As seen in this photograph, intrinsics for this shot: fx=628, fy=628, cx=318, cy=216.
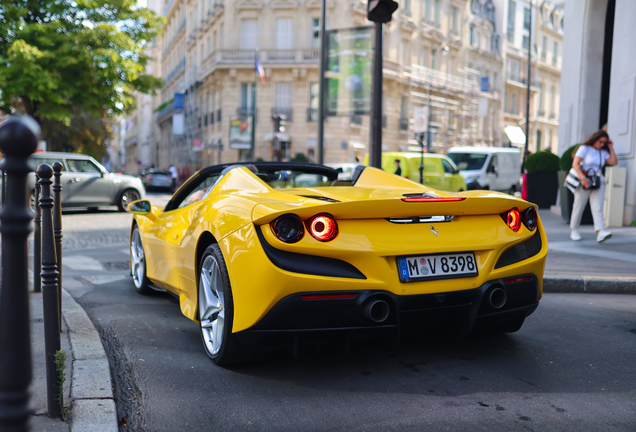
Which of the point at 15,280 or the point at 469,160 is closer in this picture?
the point at 15,280

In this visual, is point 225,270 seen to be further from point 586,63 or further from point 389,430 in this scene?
point 586,63

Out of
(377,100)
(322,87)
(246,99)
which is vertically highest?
(246,99)

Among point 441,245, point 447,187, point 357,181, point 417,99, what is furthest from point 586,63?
point 417,99

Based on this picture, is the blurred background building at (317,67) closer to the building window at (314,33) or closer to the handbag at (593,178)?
the building window at (314,33)

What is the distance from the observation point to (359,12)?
3825cm

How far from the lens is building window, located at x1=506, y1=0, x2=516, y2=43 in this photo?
56.9m

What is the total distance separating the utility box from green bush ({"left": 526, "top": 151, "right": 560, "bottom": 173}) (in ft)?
17.7

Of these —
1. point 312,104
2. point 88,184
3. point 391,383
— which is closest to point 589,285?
point 391,383

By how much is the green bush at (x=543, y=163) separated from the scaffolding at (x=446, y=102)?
1016 inches

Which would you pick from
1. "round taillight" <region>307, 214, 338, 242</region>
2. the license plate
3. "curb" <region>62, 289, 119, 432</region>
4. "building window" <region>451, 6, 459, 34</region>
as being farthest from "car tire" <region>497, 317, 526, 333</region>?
"building window" <region>451, 6, 459, 34</region>

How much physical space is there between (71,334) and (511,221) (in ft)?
9.21

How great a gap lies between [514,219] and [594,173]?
5.94 metres

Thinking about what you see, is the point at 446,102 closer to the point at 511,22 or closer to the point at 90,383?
the point at 511,22

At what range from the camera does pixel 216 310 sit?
11.9 feet
